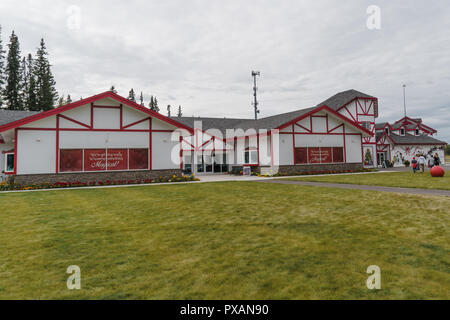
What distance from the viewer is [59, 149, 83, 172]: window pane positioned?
55.3 ft

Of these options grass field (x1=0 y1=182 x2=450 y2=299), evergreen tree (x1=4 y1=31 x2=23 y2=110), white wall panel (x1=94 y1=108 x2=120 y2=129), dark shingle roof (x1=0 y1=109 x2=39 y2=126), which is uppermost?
evergreen tree (x1=4 y1=31 x2=23 y2=110)

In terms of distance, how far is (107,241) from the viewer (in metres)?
5.02

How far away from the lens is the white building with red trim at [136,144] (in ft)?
53.9

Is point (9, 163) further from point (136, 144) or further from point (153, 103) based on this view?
point (153, 103)

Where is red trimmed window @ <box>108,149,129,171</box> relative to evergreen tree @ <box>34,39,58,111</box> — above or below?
below

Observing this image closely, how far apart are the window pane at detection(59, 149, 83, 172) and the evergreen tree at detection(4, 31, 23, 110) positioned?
3739 cm

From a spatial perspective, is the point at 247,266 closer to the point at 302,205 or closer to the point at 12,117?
the point at 302,205

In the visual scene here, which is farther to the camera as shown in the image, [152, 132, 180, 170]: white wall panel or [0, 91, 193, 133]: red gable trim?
[152, 132, 180, 170]: white wall panel

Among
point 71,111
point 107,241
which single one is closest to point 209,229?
point 107,241

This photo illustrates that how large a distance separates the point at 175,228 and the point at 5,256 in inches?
113

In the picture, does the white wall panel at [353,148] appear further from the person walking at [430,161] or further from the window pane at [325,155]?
the person walking at [430,161]

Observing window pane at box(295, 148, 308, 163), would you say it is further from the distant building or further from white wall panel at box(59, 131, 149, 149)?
the distant building

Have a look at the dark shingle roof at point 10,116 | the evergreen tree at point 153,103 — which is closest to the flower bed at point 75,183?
the dark shingle roof at point 10,116

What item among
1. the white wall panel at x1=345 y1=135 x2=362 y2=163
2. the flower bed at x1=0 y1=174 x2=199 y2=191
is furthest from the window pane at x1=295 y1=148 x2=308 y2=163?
the flower bed at x1=0 y1=174 x2=199 y2=191
